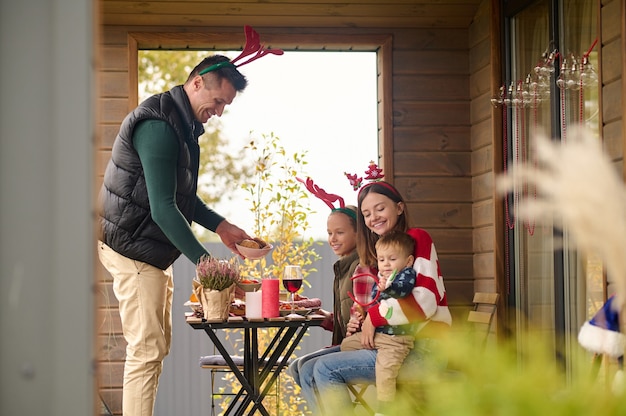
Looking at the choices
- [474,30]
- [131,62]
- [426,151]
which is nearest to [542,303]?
[426,151]

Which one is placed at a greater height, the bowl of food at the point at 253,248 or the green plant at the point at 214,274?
the bowl of food at the point at 253,248

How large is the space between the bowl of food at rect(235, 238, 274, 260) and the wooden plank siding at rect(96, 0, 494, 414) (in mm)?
1753

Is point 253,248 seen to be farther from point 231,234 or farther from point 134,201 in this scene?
point 134,201

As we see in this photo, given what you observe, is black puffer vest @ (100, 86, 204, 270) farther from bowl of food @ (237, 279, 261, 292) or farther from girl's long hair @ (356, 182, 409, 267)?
girl's long hair @ (356, 182, 409, 267)

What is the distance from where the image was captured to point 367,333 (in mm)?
3389

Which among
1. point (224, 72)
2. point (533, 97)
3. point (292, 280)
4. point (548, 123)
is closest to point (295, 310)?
point (292, 280)

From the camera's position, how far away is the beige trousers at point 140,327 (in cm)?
339

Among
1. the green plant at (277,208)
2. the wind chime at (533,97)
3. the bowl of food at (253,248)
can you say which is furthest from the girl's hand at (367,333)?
the green plant at (277,208)

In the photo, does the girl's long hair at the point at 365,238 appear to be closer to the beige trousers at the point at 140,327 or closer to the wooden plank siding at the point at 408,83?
the beige trousers at the point at 140,327

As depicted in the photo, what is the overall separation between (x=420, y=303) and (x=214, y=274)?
2.59 ft

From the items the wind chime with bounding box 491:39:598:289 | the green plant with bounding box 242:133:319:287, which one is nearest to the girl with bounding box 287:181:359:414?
the wind chime with bounding box 491:39:598:289

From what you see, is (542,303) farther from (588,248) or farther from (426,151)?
(588,248)

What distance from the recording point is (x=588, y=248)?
0.75 m

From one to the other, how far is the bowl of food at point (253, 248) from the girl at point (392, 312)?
1.51ft
